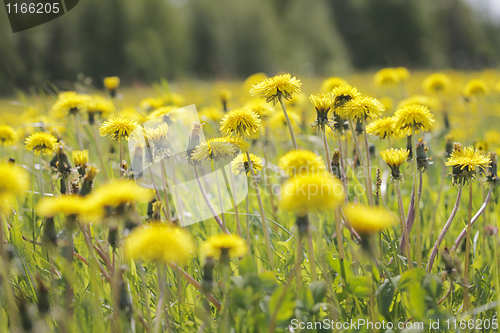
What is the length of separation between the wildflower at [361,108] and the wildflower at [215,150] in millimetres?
326

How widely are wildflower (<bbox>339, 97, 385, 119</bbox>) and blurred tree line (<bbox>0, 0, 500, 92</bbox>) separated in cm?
1532

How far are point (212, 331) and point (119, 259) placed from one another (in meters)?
0.36

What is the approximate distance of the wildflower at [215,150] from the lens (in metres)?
0.94

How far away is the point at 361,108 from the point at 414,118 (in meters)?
0.14

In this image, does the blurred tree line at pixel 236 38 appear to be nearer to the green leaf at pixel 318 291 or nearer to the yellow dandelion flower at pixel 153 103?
the yellow dandelion flower at pixel 153 103

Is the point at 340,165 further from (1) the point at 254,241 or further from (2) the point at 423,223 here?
(2) the point at 423,223

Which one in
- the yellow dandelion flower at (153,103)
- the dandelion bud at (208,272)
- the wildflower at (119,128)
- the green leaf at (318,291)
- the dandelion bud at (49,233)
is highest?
the yellow dandelion flower at (153,103)

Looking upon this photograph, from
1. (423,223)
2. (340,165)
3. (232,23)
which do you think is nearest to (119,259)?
(340,165)

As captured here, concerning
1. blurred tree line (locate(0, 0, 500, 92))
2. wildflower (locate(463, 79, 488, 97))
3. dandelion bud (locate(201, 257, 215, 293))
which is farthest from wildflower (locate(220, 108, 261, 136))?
blurred tree line (locate(0, 0, 500, 92))

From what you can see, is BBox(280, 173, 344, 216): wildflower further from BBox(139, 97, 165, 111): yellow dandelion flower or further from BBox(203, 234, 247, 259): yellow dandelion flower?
BBox(139, 97, 165, 111): yellow dandelion flower

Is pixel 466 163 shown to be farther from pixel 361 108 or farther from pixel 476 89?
pixel 476 89

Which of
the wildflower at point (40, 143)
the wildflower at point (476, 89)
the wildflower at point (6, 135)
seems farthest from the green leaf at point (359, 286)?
the wildflower at point (476, 89)

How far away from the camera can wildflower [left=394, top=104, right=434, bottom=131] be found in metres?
0.91

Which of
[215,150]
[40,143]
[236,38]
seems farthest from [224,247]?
[236,38]
